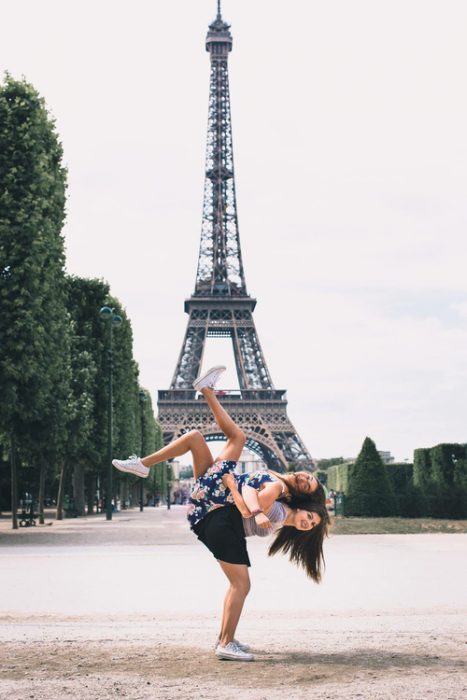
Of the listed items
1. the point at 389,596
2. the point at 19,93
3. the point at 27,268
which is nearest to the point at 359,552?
the point at 389,596

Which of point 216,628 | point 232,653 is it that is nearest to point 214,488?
point 232,653

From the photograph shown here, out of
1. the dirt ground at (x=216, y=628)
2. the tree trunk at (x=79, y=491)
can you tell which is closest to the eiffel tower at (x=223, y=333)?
the tree trunk at (x=79, y=491)

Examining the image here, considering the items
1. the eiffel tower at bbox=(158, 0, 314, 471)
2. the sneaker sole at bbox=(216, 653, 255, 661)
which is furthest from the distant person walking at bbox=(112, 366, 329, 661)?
the eiffel tower at bbox=(158, 0, 314, 471)

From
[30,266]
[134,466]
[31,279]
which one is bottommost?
[134,466]

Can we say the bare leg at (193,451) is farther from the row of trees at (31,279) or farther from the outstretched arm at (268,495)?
the row of trees at (31,279)

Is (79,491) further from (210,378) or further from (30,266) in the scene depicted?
(210,378)

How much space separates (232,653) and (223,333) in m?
83.9

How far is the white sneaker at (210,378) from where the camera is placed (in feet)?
25.5

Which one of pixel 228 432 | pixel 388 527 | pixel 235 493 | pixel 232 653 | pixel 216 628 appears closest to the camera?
pixel 232 653

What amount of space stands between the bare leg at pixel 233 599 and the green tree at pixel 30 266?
18721 mm

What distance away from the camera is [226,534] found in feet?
24.6

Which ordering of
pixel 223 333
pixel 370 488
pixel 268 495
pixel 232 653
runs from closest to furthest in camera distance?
pixel 232 653, pixel 268 495, pixel 370 488, pixel 223 333

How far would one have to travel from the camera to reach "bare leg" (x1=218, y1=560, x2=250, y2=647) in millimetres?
7285

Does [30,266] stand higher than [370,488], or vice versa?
[30,266]
